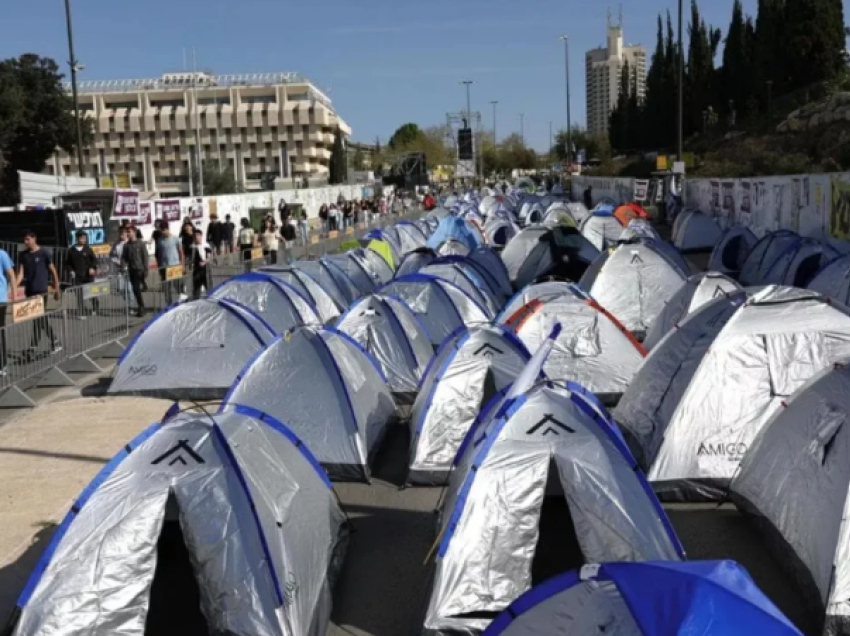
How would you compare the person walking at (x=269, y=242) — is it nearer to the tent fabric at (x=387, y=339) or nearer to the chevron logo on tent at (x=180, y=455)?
the tent fabric at (x=387, y=339)

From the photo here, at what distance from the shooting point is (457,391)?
9570mm

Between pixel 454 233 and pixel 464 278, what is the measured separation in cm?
1213

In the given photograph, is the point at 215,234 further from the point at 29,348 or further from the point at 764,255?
the point at 764,255

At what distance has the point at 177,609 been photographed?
6.92 meters

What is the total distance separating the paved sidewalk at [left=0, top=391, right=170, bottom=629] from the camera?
782 centimetres

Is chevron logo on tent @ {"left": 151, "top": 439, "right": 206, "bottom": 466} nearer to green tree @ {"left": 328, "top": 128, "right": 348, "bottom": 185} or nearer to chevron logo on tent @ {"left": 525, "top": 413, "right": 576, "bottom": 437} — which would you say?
chevron logo on tent @ {"left": 525, "top": 413, "right": 576, "bottom": 437}

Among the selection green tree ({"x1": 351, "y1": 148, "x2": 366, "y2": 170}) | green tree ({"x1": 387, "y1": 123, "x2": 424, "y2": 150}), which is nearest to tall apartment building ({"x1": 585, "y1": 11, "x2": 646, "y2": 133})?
green tree ({"x1": 387, "y1": 123, "x2": 424, "y2": 150})

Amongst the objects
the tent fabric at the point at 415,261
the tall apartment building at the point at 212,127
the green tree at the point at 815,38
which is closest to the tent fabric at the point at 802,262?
the tent fabric at the point at 415,261

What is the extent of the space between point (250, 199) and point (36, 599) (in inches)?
1368

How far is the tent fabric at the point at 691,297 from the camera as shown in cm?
1277

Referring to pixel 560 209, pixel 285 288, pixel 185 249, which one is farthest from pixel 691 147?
pixel 285 288

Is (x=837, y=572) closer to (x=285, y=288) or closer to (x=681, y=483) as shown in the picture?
(x=681, y=483)

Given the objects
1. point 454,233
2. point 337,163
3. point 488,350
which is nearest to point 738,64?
point 454,233

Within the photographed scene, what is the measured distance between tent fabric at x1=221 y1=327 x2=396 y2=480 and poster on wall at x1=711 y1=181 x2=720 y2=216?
75.2 feet
